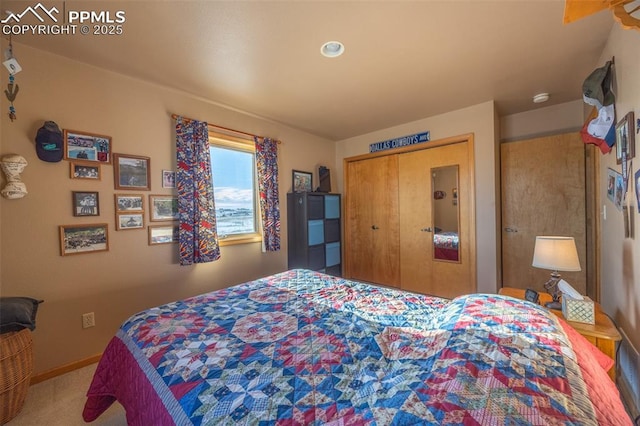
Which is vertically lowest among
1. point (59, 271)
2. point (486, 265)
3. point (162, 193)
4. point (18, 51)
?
point (486, 265)

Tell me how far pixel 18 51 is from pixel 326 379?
296 cm

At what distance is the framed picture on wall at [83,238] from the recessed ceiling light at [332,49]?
2.31 meters

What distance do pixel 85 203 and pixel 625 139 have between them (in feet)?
12.5

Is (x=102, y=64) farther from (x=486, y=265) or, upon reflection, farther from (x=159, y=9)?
(x=486, y=265)

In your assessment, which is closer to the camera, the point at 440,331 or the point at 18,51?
the point at 440,331

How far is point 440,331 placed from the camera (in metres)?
1.15

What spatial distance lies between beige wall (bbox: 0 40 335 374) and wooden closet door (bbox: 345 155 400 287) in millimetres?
2365

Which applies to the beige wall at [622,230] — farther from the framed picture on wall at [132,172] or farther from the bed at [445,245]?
the framed picture on wall at [132,172]

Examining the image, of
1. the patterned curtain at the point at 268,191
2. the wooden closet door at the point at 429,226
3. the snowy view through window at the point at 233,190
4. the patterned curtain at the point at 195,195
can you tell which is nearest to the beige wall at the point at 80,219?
the patterned curtain at the point at 195,195

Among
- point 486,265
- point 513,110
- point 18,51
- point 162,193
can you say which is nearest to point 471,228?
point 486,265

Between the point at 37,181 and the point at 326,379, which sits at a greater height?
the point at 37,181

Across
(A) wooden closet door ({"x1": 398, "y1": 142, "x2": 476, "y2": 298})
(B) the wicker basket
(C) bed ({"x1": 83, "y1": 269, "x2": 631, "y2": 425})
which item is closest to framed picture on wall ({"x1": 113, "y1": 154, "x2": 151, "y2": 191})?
(B) the wicker basket

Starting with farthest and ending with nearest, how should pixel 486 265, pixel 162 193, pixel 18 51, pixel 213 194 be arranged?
pixel 486 265 < pixel 213 194 < pixel 162 193 < pixel 18 51

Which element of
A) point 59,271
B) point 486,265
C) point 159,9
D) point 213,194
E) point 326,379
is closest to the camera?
point 326,379
